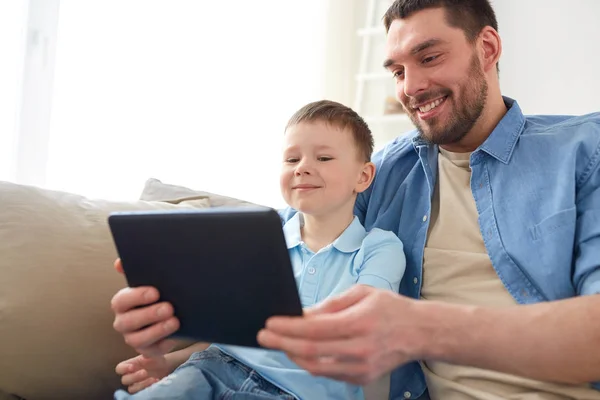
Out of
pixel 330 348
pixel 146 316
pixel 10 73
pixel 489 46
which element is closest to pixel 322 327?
pixel 330 348

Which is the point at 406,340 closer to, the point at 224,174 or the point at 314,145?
the point at 314,145

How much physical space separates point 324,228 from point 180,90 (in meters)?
1.24

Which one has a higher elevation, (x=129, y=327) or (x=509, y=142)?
(x=509, y=142)

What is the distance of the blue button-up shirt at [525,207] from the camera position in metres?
1.08

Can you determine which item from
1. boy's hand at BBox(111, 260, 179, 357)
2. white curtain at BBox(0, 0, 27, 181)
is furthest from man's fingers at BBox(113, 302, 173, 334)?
white curtain at BBox(0, 0, 27, 181)

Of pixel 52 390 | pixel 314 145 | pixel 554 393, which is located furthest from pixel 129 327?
pixel 554 393

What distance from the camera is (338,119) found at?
4.15 feet

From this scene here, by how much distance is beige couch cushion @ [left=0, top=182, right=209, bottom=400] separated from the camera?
3.32ft

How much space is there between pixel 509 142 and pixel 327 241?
0.46 m

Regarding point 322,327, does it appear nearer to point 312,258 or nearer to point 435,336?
point 435,336

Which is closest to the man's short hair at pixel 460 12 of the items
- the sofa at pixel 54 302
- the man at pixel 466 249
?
the man at pixel 466 249

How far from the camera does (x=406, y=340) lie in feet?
2.59

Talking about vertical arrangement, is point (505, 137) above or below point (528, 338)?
above

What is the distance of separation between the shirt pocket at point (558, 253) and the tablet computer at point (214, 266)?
1.93ft
